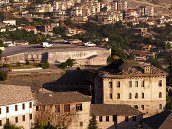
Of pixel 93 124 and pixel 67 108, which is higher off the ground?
pixel 67 108

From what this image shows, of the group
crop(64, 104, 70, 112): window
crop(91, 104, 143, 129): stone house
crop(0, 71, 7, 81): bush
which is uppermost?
crop(0, 71, 7, 81): bush

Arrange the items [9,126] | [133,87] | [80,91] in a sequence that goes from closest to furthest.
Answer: [9,126]
[133,87]
[80,91]

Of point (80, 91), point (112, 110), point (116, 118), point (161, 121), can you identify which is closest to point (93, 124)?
point (116, 118)

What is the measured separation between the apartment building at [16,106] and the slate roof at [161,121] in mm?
5646

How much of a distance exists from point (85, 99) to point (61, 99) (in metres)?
1.17

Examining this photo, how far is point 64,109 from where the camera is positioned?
2984 cm

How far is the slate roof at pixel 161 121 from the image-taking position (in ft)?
96.1

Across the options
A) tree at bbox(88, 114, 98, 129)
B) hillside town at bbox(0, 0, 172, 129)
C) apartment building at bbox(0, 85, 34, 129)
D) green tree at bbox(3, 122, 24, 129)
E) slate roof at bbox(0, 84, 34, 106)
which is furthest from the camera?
hillside town at bbox(0, 0, 172, 129)

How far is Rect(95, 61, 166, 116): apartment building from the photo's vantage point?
3469 centimetres

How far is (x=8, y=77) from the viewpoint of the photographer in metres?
37.0

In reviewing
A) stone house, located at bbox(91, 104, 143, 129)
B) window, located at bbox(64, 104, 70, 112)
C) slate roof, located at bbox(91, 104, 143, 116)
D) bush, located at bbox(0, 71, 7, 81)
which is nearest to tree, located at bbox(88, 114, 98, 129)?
window, located at bbox(64, 104, 70, 112)

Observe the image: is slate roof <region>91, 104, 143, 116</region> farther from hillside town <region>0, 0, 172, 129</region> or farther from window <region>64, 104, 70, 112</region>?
window <region>64, 104, 70, 112</region>

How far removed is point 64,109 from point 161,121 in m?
4.55

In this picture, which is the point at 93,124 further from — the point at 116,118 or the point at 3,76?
the point at 3,76
